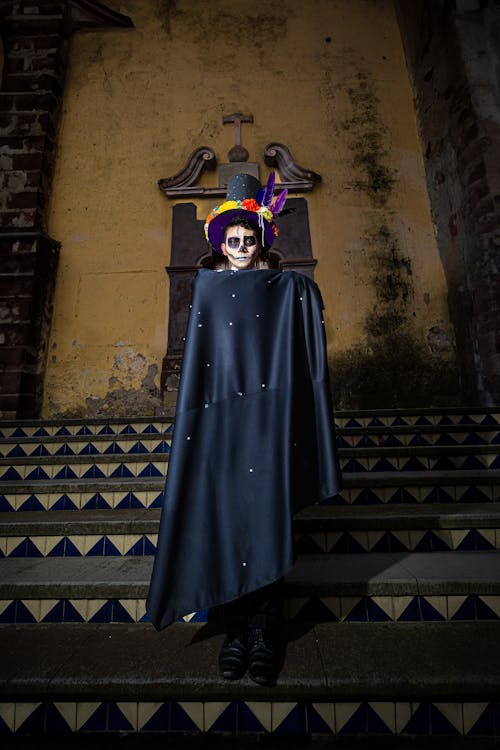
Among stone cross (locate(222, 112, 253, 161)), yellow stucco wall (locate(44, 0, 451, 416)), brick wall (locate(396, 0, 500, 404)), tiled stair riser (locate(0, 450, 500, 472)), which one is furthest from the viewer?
stone cross (locate(222, 112, 253, 161))

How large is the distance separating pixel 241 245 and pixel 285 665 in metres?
1.51

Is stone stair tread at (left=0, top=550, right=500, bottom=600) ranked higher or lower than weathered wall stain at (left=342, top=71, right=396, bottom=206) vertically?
lower

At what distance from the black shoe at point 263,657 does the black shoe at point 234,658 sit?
2 cm

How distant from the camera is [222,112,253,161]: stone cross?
5.75 meters

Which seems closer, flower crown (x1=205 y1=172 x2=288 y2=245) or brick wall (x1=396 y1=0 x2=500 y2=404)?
flower crown (x1=205 y1=172 x2=288 y2=245)

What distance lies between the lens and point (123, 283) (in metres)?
5.37

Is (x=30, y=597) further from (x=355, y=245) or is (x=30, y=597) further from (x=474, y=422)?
(x=355, y=245)

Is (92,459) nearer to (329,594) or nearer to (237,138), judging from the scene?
(329,594)

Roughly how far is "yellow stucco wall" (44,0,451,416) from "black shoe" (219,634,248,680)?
3914 mm

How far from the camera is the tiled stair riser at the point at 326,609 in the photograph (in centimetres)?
160

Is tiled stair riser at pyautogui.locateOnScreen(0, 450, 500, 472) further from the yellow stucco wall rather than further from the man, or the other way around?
the yellow stucco wall

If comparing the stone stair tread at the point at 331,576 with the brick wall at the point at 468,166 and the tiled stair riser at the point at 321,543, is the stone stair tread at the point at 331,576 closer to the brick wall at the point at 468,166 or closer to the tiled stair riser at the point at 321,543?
the tiled stair riser at the point at 321,543

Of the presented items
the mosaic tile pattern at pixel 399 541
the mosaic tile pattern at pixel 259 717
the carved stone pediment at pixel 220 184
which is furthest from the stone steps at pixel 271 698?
the carved stone pediment at pixel 220 184

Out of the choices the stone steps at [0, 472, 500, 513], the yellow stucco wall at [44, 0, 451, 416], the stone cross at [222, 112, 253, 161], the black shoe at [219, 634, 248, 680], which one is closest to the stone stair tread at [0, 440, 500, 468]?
the stone steps at [0, 472, 500, 513]
